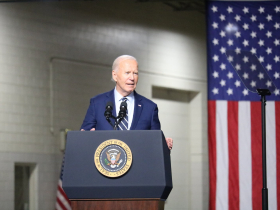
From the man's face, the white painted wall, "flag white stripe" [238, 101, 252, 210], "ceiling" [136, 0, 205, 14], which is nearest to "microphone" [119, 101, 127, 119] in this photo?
the man's face

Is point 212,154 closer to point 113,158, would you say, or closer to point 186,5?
point 113,158

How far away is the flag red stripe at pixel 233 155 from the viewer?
5.67m

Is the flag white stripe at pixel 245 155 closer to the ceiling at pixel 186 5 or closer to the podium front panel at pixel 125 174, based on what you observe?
the podium front panel at pixel 125 174

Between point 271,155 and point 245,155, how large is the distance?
28 centimetres

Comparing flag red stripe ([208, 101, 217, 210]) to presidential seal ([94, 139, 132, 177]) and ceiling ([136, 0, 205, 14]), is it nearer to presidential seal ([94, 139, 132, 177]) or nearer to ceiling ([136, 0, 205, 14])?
presidential seal ([94, 139, 132, 177])

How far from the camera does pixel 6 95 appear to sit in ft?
23.4

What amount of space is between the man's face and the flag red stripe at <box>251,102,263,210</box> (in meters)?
2.91

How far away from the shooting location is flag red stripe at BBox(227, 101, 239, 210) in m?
5.67

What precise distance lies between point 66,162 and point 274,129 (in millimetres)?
3462

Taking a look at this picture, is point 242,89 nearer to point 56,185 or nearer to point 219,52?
point 219,52

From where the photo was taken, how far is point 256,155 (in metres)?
5.77

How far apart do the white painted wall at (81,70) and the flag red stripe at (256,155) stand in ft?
10.4

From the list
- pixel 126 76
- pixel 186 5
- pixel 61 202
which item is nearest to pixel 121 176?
pixel 126 76

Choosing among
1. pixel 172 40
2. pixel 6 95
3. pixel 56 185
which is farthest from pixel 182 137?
pixel 6 95
